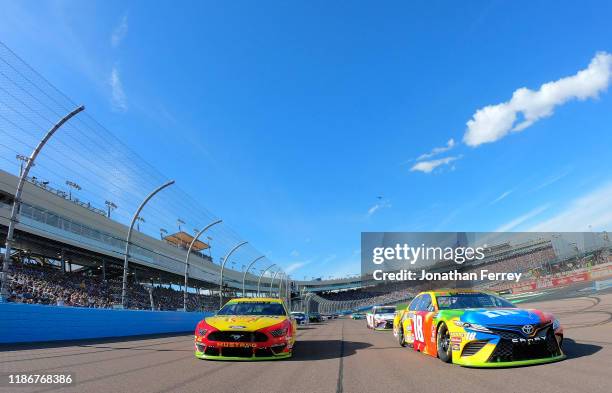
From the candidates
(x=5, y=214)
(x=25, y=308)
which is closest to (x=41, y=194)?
(x=5, y=214)

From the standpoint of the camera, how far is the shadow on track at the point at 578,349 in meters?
6.04

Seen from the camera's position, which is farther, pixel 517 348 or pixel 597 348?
pixel 597 348

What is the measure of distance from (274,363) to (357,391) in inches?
104

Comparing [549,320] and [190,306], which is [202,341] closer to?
[549,320]

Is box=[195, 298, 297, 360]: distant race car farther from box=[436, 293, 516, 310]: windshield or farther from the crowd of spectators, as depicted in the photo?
the crowd of spectators

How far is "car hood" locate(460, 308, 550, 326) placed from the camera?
18.0 feet

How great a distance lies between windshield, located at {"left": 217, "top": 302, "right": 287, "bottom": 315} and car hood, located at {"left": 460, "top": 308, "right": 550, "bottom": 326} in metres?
4.25

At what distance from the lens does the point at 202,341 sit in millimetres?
7062

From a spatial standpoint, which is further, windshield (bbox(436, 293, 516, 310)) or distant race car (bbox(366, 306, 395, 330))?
distant race car (bbox(366, 306, 395, 330))

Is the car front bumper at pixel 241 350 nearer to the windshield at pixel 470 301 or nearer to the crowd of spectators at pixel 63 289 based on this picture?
the windshield at pixel 470 301

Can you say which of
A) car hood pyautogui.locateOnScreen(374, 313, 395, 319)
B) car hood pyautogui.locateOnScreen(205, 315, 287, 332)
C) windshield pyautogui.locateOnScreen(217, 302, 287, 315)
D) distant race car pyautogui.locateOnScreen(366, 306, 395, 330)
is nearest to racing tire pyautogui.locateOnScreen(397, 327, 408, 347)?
windshield pyautogui.locateOnScreen(217, 302, 287, 315)

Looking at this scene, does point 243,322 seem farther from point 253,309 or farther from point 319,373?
point 319,373

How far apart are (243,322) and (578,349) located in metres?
5.57

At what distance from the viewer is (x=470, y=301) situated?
23.9 ft
